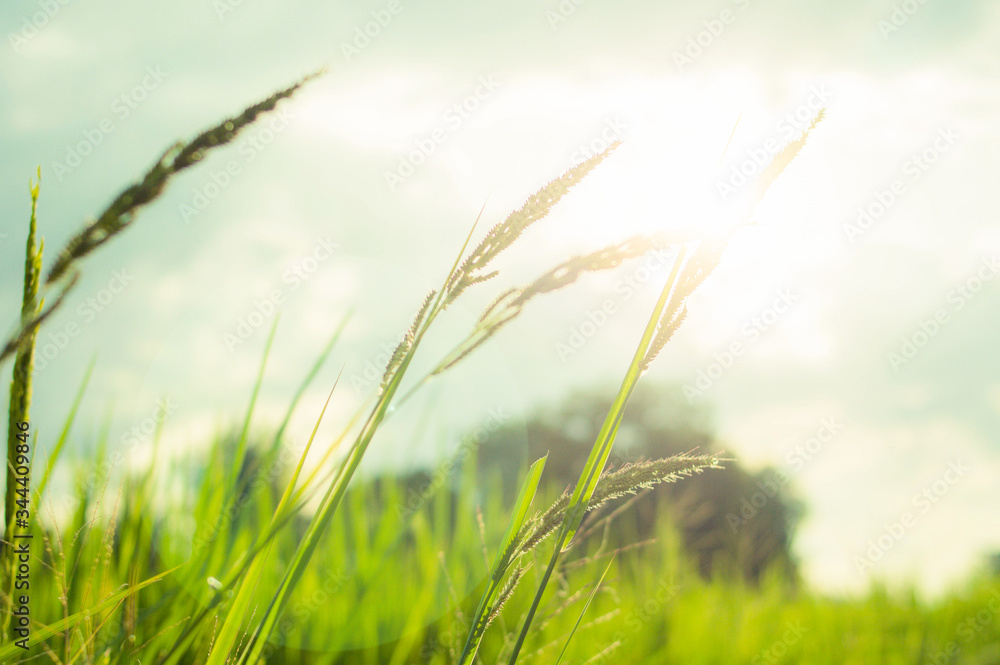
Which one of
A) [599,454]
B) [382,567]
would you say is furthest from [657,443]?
[599,454]

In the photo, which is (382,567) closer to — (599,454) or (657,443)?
Result: (599,454)

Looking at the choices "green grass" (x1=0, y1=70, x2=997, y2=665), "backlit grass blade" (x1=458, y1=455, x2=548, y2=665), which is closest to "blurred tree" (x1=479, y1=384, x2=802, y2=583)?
"green grass" (x1=0, y1=70, x2=997, y2=665)

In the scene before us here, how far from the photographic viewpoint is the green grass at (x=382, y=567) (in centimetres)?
83

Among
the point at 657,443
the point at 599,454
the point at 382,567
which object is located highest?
the point at 599,454

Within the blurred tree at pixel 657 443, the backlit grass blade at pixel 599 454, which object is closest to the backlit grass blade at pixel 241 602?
the backlit grass blade at pixel 599 454

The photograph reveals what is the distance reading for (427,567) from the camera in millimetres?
2436

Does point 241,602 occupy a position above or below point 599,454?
below

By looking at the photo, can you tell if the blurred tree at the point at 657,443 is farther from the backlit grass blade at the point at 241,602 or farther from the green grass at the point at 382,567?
the backlit grass blade at the point at 241,602

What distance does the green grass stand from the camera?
0.83 m

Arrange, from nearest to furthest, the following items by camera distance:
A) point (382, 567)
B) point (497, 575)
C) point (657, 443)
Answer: point (497, 575), point (382, 567), point (657, 443)

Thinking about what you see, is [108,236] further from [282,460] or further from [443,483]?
[443,483]

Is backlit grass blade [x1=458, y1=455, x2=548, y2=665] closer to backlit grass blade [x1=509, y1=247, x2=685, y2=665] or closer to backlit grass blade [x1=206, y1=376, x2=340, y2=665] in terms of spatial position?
backlit grass blade [x1=509, y1=247, x2=685, y2=665]

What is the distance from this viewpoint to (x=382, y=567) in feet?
7.26

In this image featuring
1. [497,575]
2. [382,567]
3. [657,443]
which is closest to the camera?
[497,575]
